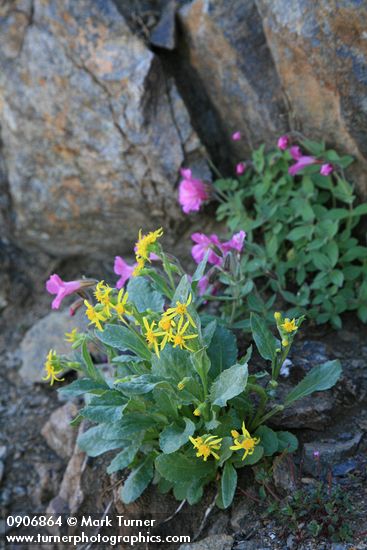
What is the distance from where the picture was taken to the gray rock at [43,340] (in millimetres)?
3996

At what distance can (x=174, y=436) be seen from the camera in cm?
251

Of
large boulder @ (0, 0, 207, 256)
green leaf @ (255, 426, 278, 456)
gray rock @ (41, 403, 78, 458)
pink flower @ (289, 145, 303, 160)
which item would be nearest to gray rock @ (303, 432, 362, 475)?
green leaf @ (255, 426, 278, 456)

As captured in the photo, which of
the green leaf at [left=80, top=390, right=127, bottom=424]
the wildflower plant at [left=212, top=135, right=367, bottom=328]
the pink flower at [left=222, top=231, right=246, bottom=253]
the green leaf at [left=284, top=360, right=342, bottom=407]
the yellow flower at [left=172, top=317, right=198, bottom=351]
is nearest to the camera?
the yellow flower at [left=172, top=317, right=198, bottom=351]

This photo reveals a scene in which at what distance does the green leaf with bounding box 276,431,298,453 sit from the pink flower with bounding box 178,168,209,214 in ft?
4.86

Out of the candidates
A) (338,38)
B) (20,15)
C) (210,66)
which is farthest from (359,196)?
(20,15)

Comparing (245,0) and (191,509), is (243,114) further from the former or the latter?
(191,509)

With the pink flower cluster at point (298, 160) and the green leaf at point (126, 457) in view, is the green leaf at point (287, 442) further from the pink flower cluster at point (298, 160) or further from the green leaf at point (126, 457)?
the pink flower cluster at point (298, 160)

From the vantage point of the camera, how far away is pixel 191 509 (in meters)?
2.79

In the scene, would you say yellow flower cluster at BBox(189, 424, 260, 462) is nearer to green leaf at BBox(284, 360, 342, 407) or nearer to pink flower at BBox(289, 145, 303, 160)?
green leaf at BBox(284, 360, 342, 407)

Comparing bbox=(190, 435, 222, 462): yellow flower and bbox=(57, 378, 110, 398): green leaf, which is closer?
bbox=(190, 435, 222, 462): yellow flower

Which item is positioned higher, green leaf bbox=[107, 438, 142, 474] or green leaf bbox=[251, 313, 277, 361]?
green leaf bbox=[251, 313, 277, 361]

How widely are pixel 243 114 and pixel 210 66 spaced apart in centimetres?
33

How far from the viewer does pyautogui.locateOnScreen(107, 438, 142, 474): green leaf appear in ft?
8.97

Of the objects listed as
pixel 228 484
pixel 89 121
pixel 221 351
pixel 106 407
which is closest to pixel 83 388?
pixel 106 407
